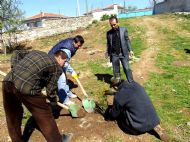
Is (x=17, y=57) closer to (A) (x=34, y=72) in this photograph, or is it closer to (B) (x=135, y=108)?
(A) (x=34, y=72)

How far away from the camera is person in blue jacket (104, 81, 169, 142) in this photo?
5.56 metres

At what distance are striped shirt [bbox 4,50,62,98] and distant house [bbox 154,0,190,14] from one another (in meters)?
28.1

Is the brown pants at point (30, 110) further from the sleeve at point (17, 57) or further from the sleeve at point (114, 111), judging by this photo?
the sleeve at point (114, 111)

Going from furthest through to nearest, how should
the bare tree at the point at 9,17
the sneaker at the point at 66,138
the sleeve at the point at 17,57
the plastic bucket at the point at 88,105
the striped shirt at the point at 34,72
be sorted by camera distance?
the bare tree at the point at 9,17
the plastic bucket at the point at 88,105
the sneaker at the point at 66,138
the sleeve at the point at 17,57
the striped shirt at the point at 34,72

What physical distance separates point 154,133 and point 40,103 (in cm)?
241

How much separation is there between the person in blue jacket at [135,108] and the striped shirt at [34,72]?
132cm

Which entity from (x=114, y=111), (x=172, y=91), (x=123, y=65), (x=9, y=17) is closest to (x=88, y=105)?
(x=114, y=111)

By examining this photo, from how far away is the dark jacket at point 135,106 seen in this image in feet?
18.2

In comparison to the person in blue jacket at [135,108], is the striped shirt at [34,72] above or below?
above

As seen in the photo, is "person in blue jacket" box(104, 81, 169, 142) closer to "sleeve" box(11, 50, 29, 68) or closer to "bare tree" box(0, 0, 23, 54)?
"sleeve" box(11, 50, 29, 68)

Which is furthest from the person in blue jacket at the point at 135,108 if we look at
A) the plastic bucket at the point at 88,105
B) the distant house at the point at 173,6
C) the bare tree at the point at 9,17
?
the distant house at the point at 173,6

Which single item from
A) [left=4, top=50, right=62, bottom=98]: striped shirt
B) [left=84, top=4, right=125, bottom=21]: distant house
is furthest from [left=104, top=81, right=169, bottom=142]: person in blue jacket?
[left=84, top=4, right=125, bottom=21]: distant house

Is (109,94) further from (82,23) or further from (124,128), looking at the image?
(82,23)

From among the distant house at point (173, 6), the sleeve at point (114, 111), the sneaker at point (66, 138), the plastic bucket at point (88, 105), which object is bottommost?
the sneaker at point (66, 138)
